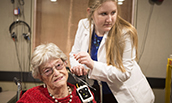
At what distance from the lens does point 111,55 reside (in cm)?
129

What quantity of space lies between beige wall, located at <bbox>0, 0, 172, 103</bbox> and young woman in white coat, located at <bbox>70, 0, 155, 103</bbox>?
48 cm

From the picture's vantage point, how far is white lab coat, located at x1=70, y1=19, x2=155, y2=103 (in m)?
1.21

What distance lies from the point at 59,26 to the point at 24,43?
1.71 feet

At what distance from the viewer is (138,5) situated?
1.67m

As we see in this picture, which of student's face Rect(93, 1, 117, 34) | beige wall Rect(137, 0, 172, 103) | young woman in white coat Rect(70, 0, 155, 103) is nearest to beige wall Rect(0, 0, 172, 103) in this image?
beige wall Rect(137, 0, 172, 103)

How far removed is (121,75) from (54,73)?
494mm

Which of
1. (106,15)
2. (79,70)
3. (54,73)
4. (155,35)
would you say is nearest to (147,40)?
(155,35)

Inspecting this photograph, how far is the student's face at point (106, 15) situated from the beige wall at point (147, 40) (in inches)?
23.9

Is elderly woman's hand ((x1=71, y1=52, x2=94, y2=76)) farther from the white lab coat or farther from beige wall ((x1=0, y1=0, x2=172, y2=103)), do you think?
beige wall ((x1=0, y1=0, x2=172, y2=103))

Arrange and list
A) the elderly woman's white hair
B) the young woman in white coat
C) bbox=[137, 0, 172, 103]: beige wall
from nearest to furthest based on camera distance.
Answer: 1. the elderly woman's white hair
2. the young woman in white coat
3. bbox=[137, 0, 172, 103]: beige wall

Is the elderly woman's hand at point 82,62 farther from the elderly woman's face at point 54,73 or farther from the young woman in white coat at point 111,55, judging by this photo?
the elderly woman's face at point 54,73

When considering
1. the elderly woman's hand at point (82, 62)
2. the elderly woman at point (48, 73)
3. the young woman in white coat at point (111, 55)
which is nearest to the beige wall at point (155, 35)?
the young woman in white coat at point (111, 55)

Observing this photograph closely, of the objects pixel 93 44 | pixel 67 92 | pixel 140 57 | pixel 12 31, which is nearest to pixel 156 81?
pixel 140 57

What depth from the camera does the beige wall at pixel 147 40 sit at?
1.73 meters
